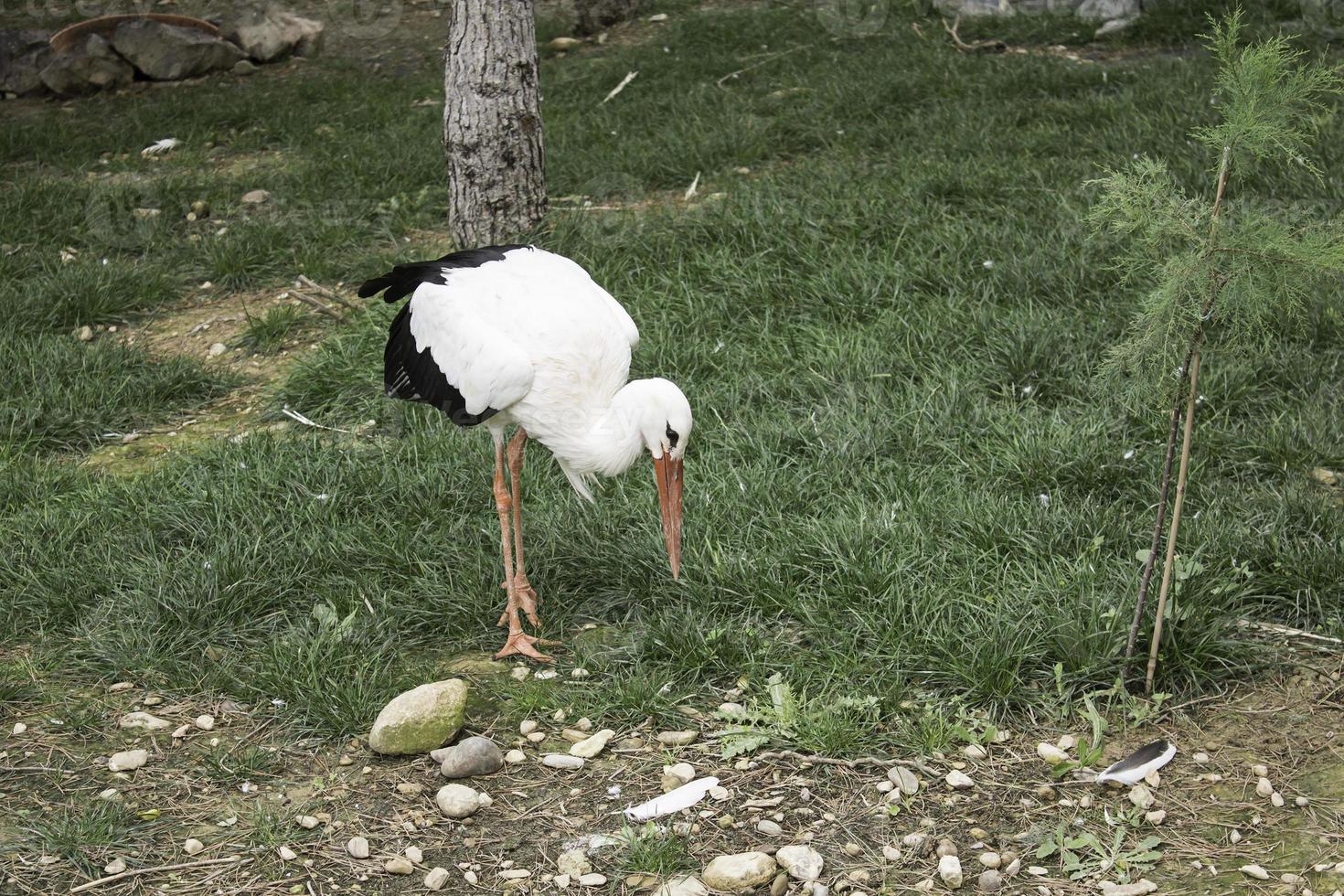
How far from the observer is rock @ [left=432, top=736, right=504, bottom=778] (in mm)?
3295

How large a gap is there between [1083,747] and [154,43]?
9.80 m

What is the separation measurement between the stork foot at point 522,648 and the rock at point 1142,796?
1.65m

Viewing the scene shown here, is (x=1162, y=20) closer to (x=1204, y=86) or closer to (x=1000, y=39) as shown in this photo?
(x=1000, y=39)

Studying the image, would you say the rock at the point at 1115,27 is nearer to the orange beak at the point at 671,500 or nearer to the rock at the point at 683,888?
the orange beak at the point at 671,500

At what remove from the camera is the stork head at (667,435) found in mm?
3498

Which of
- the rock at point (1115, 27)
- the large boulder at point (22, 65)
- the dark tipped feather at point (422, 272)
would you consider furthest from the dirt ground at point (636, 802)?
the large boulder at point (22, 65)

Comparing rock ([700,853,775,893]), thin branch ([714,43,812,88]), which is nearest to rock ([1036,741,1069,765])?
rock ([700,853,775,893])

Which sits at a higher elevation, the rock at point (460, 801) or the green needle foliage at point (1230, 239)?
the green needle foliage at point (1230, 239)

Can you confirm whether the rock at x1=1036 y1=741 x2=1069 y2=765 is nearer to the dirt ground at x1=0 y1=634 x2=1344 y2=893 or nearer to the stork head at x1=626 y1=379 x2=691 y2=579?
the dirt ground at x1=0 y1=634 x2=1344 y2=893

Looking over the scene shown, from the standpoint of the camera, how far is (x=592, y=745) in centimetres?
338

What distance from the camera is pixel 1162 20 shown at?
9.52 meters

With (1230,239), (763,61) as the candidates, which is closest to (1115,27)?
(763,61)

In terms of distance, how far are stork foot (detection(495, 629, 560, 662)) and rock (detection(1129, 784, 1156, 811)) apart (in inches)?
64.9

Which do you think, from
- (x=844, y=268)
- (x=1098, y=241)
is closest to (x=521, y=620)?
(x=844, y=268)
